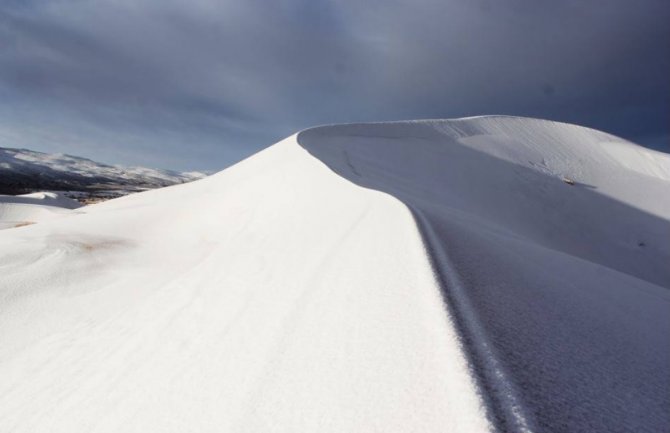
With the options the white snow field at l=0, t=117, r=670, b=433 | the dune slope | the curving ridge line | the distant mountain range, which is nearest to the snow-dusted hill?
the distant mountain range

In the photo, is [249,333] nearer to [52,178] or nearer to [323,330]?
[323,330]

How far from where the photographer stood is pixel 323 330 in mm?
1546

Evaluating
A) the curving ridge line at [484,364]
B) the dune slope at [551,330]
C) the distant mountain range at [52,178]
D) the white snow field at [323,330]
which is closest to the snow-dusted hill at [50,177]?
the distant mountain range at [52,178]

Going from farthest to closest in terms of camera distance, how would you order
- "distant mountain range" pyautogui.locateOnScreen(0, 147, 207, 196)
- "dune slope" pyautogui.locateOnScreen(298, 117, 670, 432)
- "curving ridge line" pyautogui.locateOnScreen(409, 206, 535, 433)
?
"distant mountain range" pyautogui.locateOnScreen(0, 147, 207, 196) → "dune slope" pyautogui.locateOnScreen(298, 117, 670, 432) → "curving ridge line" pyautogui.locateOnScreen(409, 206, 535, 433)

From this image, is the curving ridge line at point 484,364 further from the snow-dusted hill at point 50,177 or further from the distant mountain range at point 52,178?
the snow-dusted hill at point 50,177

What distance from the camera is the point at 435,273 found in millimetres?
1733

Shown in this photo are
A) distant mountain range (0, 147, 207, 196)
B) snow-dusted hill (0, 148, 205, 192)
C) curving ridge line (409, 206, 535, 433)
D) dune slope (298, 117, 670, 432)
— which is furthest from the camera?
snow-dusted hill (0, 148, 205, 192)

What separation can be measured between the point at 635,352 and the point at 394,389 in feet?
4.31

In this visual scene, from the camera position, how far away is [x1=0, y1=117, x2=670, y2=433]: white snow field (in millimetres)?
1103

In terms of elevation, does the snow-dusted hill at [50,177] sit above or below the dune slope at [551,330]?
below

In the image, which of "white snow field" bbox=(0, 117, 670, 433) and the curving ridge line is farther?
"white snow field" bbox=(0, 117, 670, 433)

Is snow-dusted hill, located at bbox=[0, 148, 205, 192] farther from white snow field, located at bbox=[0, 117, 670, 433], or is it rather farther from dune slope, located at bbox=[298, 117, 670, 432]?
dune slope, located at bbox=[298, 117, 670, 432]

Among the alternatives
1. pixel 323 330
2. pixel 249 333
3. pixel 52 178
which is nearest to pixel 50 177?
pixel 52 178

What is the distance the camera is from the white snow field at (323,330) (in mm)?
1103
